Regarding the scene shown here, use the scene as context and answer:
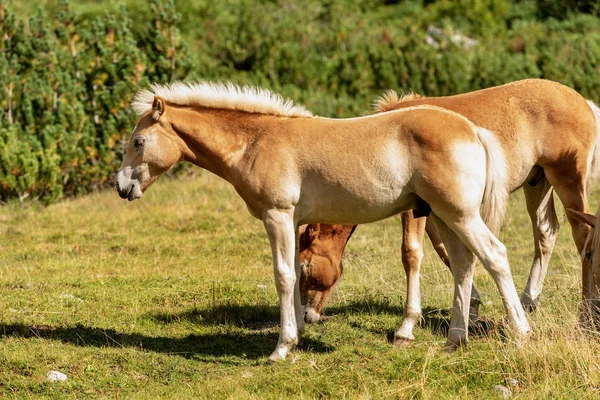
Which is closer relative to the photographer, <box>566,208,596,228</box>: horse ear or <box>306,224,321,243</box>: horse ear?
<box>566,208,596,228</box>: horse ear

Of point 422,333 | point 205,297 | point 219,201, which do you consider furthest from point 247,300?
point 219,201

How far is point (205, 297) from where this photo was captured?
912 cm

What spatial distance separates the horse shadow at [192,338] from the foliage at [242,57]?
6387mm

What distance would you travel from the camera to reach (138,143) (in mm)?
7445

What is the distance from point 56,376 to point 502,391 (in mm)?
3324

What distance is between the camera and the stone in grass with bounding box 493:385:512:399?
6.21 m

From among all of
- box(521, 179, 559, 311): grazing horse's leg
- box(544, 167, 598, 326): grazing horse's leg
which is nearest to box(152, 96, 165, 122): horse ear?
box(544, 167, 598, 326): grazing horse's leg

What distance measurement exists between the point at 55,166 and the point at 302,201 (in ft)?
26.6

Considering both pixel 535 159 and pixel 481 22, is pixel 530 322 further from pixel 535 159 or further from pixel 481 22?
pixel 481 22

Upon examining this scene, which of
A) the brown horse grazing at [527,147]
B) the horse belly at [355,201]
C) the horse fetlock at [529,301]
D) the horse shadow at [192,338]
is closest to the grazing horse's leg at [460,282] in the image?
the horse belly at [355,201]

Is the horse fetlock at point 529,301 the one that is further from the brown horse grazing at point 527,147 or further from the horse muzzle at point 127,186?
the horse muzzle at point 127,186

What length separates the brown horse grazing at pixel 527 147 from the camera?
8.09 metres

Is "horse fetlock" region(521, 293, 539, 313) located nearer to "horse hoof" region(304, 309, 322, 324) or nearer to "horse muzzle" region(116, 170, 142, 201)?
"horse hoof" region(304, 309, 322, 324)

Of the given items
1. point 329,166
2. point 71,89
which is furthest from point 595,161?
point 71,89
